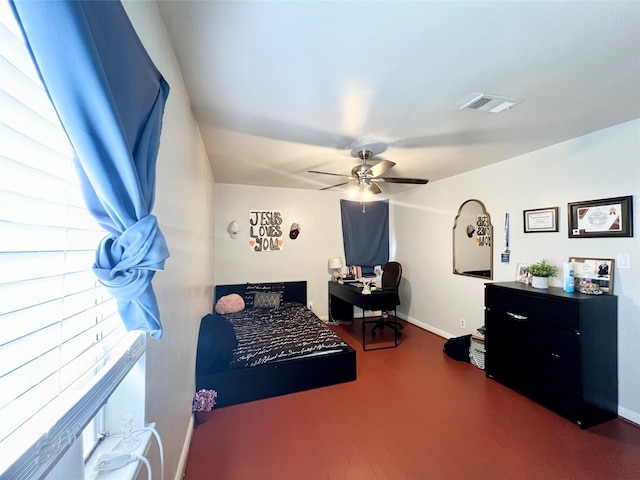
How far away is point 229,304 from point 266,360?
172 centimetres

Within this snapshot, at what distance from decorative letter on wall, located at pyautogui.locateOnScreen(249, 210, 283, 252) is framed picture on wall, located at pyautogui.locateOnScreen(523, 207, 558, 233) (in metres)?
3.50

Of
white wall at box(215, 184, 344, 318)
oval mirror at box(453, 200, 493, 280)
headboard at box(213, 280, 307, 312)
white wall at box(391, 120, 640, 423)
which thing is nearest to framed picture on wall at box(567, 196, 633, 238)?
white wall at box(391, 120, 640, 423)

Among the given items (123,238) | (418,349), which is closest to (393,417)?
(418,349)

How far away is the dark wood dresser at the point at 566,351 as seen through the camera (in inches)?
84.0

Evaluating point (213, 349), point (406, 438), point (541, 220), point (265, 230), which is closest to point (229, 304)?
point (265, 230)

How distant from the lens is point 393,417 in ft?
7.41

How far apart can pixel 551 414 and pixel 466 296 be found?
1598 mm

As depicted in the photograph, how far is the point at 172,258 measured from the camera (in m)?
1.42

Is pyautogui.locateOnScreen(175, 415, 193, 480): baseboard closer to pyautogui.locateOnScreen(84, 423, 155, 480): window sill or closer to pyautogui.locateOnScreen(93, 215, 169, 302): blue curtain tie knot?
pyautogui.locateOnScreen(84, 423, 155, 480): window sill

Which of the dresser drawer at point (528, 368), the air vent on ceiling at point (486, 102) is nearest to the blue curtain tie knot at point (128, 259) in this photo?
the air vent on ceiling at point (486, 102)

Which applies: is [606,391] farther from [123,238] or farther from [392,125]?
[123,238]

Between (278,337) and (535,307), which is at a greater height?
(535,307)

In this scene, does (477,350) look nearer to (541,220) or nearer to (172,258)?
(541,220)

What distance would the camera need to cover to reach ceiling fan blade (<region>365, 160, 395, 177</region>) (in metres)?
2.53
